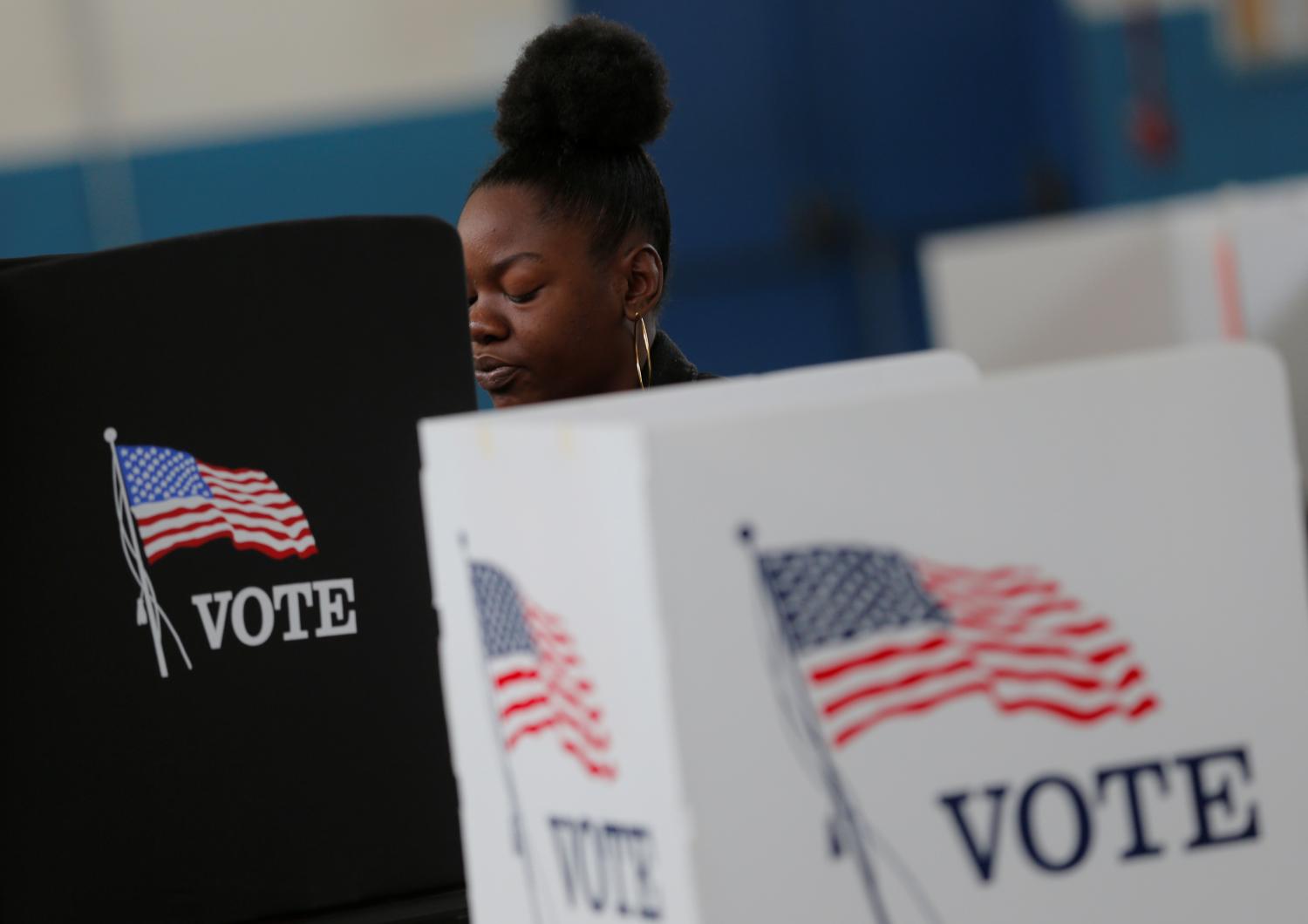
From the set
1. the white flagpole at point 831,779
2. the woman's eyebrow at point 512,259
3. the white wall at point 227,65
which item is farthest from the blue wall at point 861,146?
the white flagpole at point 831,779

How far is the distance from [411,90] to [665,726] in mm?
4519

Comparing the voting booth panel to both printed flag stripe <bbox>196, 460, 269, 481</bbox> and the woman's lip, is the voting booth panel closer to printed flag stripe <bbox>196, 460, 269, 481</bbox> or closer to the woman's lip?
the woman's lip

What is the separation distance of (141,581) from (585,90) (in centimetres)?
72

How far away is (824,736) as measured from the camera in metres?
0.71

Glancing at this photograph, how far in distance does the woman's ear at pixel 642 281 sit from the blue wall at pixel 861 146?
11.9 ft

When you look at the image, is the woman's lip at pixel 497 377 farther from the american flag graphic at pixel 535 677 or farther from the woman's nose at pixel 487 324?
the american flag graphic at pixel 535 677

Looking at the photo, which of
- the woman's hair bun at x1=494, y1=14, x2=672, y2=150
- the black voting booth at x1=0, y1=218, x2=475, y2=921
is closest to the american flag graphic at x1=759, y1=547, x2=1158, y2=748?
the black voting booth at x1=0, y1=218, x2=475, y2=921

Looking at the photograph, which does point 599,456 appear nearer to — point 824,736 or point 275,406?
point 824,736

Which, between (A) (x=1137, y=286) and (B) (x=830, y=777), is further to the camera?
(A) (x=1137, y=286)

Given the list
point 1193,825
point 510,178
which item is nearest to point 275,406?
point 1193,825

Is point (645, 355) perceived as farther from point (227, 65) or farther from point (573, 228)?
point (227, 65)

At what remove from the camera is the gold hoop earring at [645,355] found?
5.07 feet

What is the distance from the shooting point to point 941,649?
72 cm

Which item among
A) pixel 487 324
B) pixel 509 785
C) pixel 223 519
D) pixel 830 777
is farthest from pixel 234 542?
pixel 487 324
